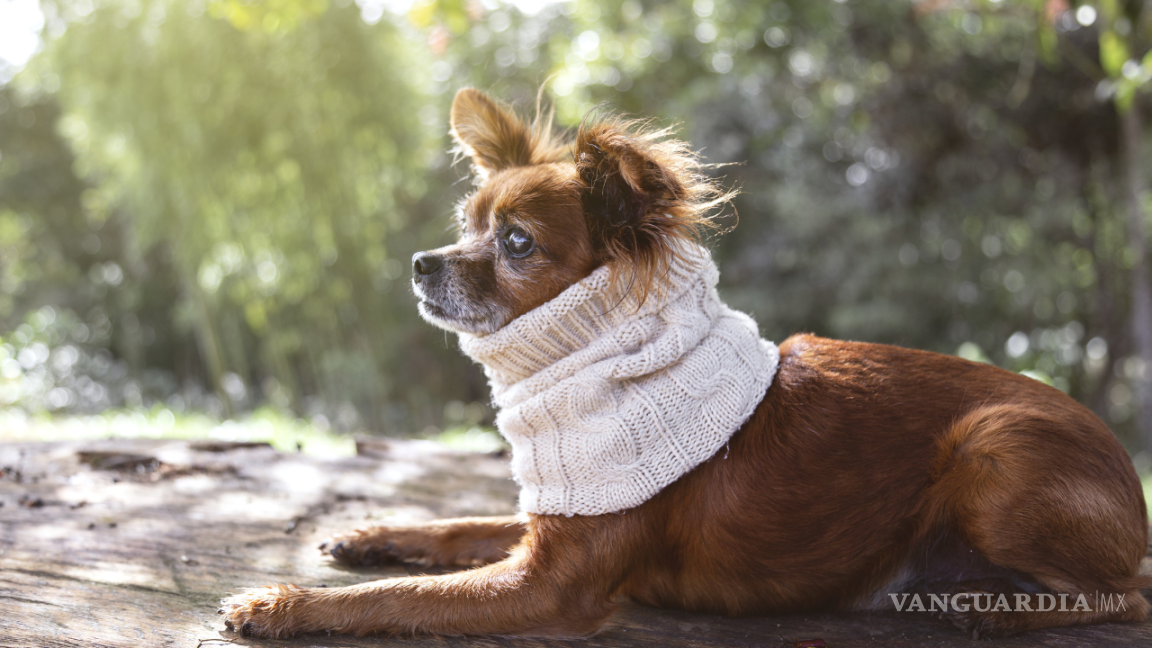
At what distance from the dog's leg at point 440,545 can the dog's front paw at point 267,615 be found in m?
0.51

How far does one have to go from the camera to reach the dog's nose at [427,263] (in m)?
2.11

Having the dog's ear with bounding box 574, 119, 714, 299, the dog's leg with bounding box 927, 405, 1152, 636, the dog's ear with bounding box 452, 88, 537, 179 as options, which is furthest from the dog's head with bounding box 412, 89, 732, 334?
the dog's leg with bounding box 927, 405, 1152, 636

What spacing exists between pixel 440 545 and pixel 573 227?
116 centimetres

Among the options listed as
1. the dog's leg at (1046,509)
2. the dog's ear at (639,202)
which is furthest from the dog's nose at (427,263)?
the dog's leg at (1046,509)

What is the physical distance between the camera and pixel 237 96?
8.80 metres

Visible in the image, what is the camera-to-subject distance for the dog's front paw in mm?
1880

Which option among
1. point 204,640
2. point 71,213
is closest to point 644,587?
point 204,640

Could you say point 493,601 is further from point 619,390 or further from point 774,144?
point 774,144

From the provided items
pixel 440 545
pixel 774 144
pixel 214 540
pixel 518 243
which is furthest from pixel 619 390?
pixel 774 144

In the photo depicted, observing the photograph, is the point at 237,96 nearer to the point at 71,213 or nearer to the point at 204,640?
the point at 204,640

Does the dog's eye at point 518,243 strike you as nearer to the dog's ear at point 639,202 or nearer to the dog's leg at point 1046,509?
the dog's ear at point 639,202

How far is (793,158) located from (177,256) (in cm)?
813

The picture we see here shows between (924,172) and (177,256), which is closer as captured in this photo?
(924,172)

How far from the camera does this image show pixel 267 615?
6.19 feet
